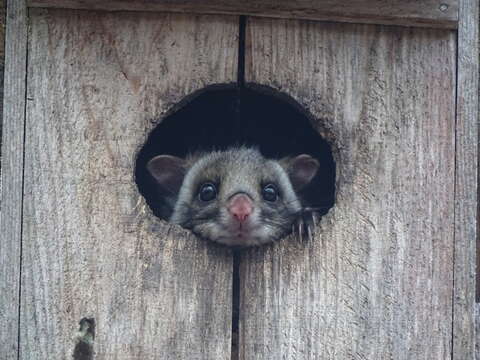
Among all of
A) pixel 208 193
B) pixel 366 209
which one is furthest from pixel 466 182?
pixel 208 193

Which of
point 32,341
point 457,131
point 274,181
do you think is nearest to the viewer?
point 32,341

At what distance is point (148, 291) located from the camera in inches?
139

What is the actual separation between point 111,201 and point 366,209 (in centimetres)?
104

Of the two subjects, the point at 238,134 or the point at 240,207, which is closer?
the point at 240,207

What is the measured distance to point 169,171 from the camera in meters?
4.77

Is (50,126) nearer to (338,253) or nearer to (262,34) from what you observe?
(262,34)

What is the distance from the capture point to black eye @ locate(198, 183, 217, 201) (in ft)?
14.5

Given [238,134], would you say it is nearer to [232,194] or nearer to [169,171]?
[169,171]

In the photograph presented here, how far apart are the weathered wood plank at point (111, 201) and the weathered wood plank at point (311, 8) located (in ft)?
0.17

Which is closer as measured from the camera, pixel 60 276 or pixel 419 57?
pixel 60 276

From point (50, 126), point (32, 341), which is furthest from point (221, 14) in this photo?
point (32, 341)

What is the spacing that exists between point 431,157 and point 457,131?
16cm

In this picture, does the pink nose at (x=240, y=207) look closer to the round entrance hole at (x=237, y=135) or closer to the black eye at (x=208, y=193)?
the black eye at (x=208, y=193)

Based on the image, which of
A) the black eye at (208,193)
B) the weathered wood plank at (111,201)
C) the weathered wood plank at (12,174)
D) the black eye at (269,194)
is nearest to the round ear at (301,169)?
the black eye at (269,194)
